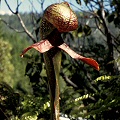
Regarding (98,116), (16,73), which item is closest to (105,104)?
(98,116)

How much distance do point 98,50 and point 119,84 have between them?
3422 mm

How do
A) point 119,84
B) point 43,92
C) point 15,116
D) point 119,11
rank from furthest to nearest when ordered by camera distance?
point 119,11
point 43,92
point 119,84
point 15,116

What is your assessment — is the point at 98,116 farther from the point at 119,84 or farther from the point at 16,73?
the point at 16,73

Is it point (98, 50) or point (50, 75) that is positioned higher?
point (50, 75)

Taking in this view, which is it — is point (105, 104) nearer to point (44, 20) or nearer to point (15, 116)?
point (15, 116)

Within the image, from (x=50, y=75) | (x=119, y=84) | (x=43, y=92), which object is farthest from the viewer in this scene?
(x=43, y=92)

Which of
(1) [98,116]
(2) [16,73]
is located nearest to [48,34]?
(1) [98,116]

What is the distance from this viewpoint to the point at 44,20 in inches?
32.1

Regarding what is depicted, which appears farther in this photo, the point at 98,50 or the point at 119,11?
the point at 98,50

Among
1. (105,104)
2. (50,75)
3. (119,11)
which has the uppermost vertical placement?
(50,75)

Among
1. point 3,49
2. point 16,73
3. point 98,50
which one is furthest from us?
point 16,73

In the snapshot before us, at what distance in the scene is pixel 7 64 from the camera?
174ft

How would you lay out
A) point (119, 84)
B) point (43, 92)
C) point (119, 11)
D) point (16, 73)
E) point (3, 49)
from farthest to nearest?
point (16, 73), point (3, 49), point (119, 11), point (43, 92), point (119, 84)

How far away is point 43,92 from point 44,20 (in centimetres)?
314
